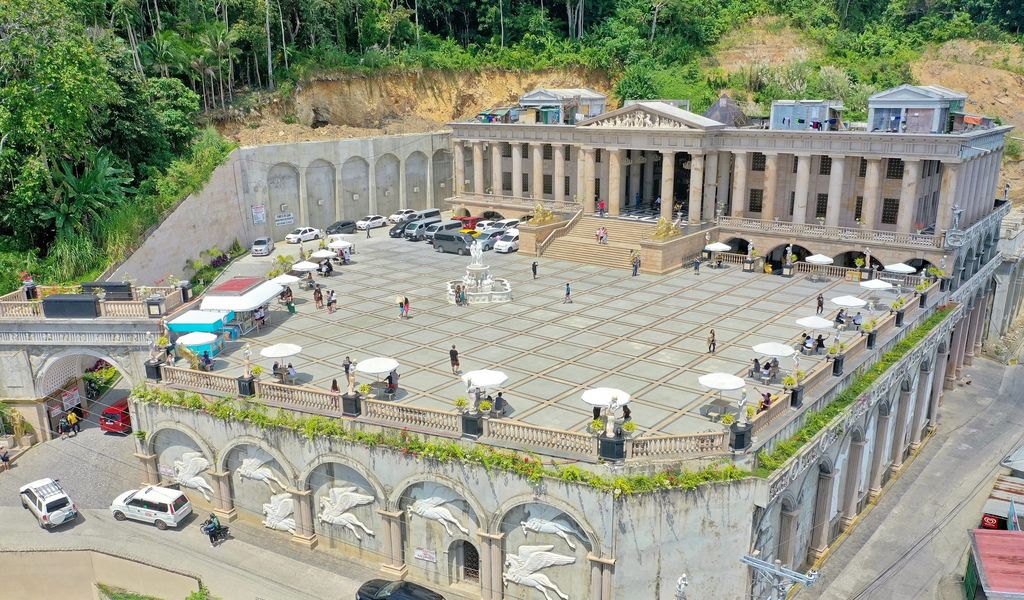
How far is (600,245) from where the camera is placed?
5775cm

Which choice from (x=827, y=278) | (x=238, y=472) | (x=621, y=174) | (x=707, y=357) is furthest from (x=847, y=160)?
(x=238, y=472)

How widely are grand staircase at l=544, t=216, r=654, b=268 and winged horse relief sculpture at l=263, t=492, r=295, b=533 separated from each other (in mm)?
31478

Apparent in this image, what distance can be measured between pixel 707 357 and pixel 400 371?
14.4 metres

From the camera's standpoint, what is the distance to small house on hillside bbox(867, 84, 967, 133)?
165 feet

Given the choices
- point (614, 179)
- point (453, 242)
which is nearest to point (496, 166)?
point (614, 179)

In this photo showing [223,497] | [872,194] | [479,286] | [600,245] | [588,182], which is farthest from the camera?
[588,182]

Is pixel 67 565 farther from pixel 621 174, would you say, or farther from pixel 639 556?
pixel 621 174

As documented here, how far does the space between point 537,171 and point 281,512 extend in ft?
143

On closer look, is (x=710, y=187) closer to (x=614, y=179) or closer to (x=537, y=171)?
(x=614, y=179)

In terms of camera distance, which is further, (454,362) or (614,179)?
(614,179)

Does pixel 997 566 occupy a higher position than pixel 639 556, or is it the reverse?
pixel 639 556

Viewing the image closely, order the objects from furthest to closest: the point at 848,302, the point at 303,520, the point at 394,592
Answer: the point at 848,302, the point at 303,520, the point at 394,592

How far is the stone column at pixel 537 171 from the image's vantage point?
67750 millimetres

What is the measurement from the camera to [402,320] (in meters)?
42.8
